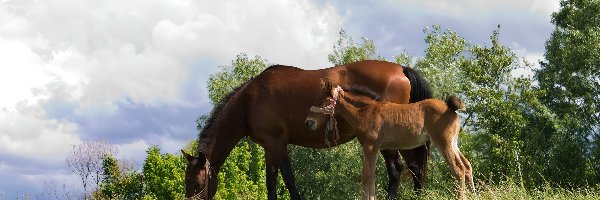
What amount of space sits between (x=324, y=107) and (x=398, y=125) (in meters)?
1.28

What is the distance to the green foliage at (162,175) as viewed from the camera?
126 ft

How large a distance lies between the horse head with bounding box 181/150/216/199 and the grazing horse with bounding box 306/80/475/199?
2753mm

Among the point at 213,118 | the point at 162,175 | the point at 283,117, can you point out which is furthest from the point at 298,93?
the point at 162,175

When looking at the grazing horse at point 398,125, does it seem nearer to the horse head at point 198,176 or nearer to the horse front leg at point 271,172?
the horse front leg at point 271,172

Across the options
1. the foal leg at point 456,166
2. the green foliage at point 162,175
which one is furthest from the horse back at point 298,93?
the green foliage at point 162,175

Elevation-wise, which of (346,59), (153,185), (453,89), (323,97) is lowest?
(323,97)

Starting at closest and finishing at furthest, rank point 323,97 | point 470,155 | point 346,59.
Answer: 1. point 323,97
2. point 470,155
3. point 346,59

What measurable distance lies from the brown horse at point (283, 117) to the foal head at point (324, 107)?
59cm

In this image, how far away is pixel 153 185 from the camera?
40.0 meters

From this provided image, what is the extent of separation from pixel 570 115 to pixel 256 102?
33494 mm

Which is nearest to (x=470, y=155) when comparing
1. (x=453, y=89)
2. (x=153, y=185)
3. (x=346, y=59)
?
(x=453, y=89)

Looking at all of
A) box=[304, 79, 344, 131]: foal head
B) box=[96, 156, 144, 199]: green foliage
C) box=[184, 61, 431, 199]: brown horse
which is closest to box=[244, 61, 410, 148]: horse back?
box=[184, 61, 431, 199]: brown horse

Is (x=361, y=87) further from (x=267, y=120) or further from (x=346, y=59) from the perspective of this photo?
(x=346, y=59)

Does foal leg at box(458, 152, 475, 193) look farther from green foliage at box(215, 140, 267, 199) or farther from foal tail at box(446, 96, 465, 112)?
green foliage at box(215, 140, 267, 199)
